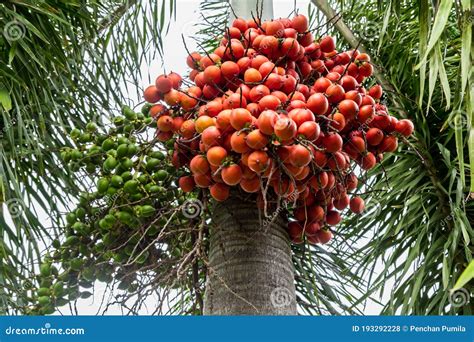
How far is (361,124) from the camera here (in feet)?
5.38

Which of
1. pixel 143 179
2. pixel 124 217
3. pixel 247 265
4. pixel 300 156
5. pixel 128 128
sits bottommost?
pixel 247 265

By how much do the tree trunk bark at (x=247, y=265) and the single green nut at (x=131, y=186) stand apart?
28 centimetres

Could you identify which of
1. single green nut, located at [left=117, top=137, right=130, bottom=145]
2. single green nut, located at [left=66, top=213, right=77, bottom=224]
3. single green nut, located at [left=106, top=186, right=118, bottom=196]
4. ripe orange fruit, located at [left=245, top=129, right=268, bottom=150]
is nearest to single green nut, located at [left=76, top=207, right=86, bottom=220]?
single green nut, located at [left=66, top=213, right=77, bottom=224]

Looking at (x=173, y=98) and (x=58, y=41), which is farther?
(x=58, y=41)

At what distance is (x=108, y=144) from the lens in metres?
1.98

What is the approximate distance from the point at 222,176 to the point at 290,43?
402 millimetres

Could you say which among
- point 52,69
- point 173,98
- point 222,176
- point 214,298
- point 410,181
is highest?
point 52,69

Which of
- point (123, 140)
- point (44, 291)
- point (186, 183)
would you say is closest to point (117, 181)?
point (123, 140)

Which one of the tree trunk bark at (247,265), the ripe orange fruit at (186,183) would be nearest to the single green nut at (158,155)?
the ripe orange fruit at (186,183)

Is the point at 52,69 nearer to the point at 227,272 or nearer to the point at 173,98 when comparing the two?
the point at 173,98

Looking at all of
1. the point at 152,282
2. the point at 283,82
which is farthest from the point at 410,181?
the point at 152,282

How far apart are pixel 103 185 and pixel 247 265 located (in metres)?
0.55

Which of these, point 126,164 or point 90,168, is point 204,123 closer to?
point 126,164

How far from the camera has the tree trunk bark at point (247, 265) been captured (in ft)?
4.84
